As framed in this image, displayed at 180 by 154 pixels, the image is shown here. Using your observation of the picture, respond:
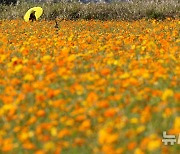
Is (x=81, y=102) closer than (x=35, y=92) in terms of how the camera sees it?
Yes

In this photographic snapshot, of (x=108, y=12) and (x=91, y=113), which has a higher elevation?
(x=108, y=12)

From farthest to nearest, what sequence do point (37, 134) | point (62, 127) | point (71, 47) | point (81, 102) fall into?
1. point (71, 47)
2. point (81, 102)
3. point (62, 127)
4. point (37, 134)

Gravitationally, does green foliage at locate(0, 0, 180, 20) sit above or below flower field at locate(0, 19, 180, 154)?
above

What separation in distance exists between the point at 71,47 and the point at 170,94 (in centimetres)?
451

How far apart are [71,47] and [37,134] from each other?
4820 millimetres

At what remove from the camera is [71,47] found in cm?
878

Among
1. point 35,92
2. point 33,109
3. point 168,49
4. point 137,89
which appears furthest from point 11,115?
point 168,49

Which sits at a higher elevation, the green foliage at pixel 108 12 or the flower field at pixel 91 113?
the green foliage at pixel 108 12

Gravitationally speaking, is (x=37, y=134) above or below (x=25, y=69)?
below

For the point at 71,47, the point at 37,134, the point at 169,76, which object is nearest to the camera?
the point at 37,134

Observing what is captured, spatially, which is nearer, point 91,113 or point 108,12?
point 91,113

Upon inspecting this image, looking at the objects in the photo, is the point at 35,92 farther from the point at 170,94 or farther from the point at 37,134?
the point at 170,94

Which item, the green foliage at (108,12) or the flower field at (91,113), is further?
the green foliage at (108,12)

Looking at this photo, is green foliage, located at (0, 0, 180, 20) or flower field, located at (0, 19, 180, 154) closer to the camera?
flower field, located at (0, 19, 180, 154)
